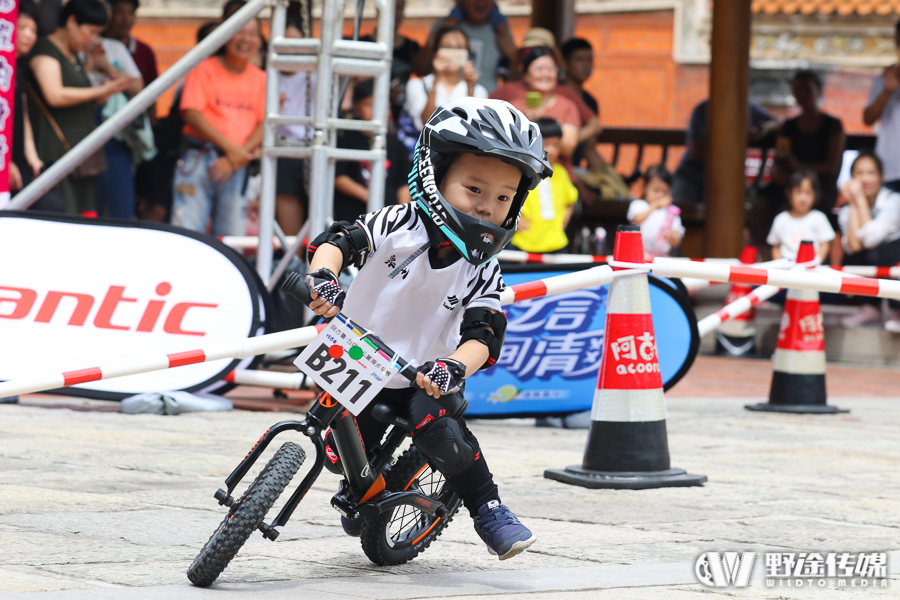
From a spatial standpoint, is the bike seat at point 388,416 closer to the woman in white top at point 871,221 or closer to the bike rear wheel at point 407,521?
the bike rear wheel at point 407,521

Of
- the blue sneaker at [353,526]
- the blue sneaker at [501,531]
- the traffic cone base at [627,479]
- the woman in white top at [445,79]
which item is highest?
the woman in white top at [445,79]

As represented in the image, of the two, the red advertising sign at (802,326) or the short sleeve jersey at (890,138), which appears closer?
the red advertising sign at (802,326)

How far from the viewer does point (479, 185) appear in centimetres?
355

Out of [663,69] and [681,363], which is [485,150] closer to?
[681,363]

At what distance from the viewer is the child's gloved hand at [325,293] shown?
3227mm

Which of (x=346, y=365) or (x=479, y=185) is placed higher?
(x=479, y=185)

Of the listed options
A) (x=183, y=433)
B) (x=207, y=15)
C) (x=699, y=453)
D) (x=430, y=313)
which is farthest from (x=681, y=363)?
(x=207, y=15)

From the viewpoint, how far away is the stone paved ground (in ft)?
11.4

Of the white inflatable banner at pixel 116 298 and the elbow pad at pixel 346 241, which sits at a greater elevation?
the elbow pad at pixel 346 241

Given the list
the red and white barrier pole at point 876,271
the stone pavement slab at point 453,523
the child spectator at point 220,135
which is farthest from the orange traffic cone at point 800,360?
the child spectator at point 220,135

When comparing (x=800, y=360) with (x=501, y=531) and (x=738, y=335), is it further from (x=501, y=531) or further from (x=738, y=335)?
(x=501, y=531)

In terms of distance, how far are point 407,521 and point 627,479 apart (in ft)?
5.23

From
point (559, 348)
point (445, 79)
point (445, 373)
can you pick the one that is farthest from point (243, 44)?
point (445, 373)

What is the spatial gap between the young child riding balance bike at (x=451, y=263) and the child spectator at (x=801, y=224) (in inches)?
334
